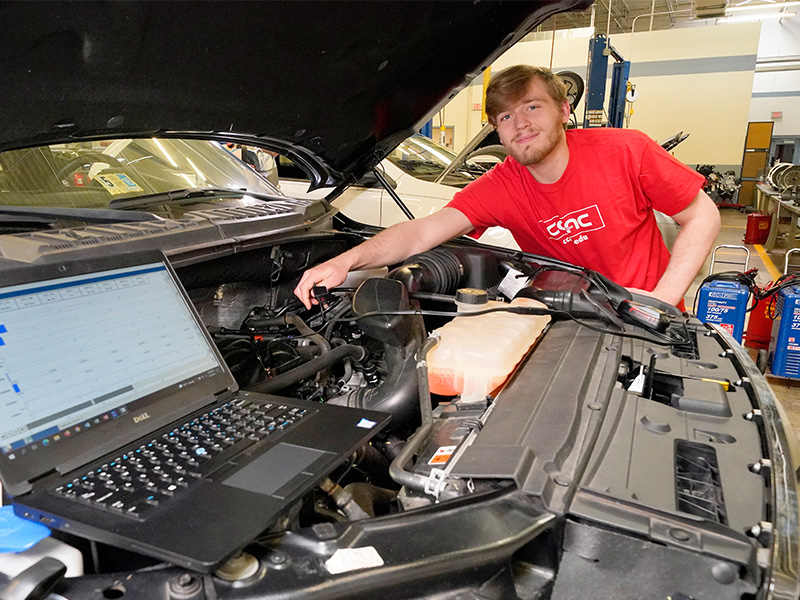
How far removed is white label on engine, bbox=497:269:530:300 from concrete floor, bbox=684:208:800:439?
1483 mm

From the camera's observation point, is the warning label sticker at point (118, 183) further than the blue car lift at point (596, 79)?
No

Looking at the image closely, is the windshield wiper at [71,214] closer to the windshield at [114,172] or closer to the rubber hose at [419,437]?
the windshield at [114,172]

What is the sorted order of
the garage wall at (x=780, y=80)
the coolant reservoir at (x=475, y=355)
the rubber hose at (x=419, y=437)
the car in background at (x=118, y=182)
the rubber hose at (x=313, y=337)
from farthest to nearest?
the garage wall at (x=780, y=80), the rubber hose at (x=313, y=337), the car in background at (x=118, y=182), the coolant reservoir at (x=475, y=355), the rubber hose at (x=419, y=437)

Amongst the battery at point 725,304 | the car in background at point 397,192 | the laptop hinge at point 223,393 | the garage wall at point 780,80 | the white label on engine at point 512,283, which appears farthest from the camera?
the garage wall at point 780,80

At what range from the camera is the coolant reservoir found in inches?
44.4

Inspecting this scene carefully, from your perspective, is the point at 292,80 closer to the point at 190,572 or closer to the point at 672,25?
the point at 190,572

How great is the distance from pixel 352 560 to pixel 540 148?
161cm

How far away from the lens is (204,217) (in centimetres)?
139

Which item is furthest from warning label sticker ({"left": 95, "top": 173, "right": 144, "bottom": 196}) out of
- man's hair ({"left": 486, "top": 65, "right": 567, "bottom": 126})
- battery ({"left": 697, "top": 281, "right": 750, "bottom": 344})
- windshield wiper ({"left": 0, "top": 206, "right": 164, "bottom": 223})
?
battery ({"left": 697, "top": 281, "right": 750, "bottom": 344})

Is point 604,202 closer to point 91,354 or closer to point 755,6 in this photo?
point 91,354

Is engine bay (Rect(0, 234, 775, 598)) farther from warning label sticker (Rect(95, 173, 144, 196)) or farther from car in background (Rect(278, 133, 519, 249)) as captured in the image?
car in background (Rect(278, 133, 519, 249))

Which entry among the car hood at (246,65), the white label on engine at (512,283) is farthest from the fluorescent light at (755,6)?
the car hood at (246,65)

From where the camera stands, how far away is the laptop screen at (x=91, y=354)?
744 mm

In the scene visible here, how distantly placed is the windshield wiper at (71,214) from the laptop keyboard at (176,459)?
0.57 meters
